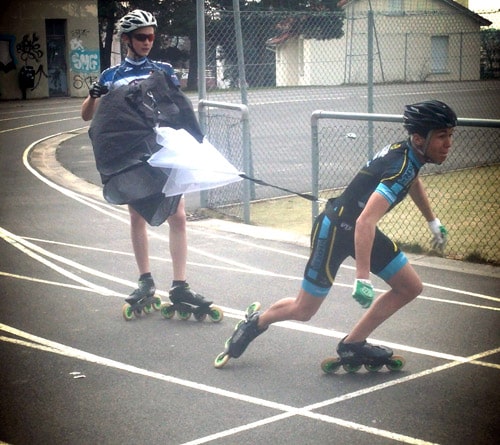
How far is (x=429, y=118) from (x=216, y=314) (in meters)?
2.63

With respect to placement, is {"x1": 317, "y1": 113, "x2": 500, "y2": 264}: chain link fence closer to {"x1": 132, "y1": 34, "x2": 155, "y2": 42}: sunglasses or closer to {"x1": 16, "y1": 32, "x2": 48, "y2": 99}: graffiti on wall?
{"x1": 132, "y1": 34, "x2": 155, "y2": 42}: sunglasses

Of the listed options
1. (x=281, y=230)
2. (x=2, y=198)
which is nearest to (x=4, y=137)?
(x=2, y=198)

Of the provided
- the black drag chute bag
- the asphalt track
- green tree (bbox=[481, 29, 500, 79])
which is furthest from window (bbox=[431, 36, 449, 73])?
the black drag chute bag

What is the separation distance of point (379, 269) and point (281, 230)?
525cm

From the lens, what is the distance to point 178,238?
704 cm

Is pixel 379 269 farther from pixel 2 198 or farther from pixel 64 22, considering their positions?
pixel 64 22

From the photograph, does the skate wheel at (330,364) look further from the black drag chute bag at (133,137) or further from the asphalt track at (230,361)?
the black drag chute bag at (133,137)

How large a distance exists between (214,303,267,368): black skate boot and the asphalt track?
0.11 m

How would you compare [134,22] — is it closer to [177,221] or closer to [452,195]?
[177,221]

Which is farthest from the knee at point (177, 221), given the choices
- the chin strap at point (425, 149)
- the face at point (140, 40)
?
the chin strap at point (425, 149)

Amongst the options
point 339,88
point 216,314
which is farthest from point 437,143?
point 339,88

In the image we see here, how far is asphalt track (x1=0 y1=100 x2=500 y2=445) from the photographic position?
16.2 ft

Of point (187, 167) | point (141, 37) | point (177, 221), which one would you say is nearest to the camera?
point (187, 167)

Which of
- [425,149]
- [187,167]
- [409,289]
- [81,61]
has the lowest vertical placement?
[409,289]
